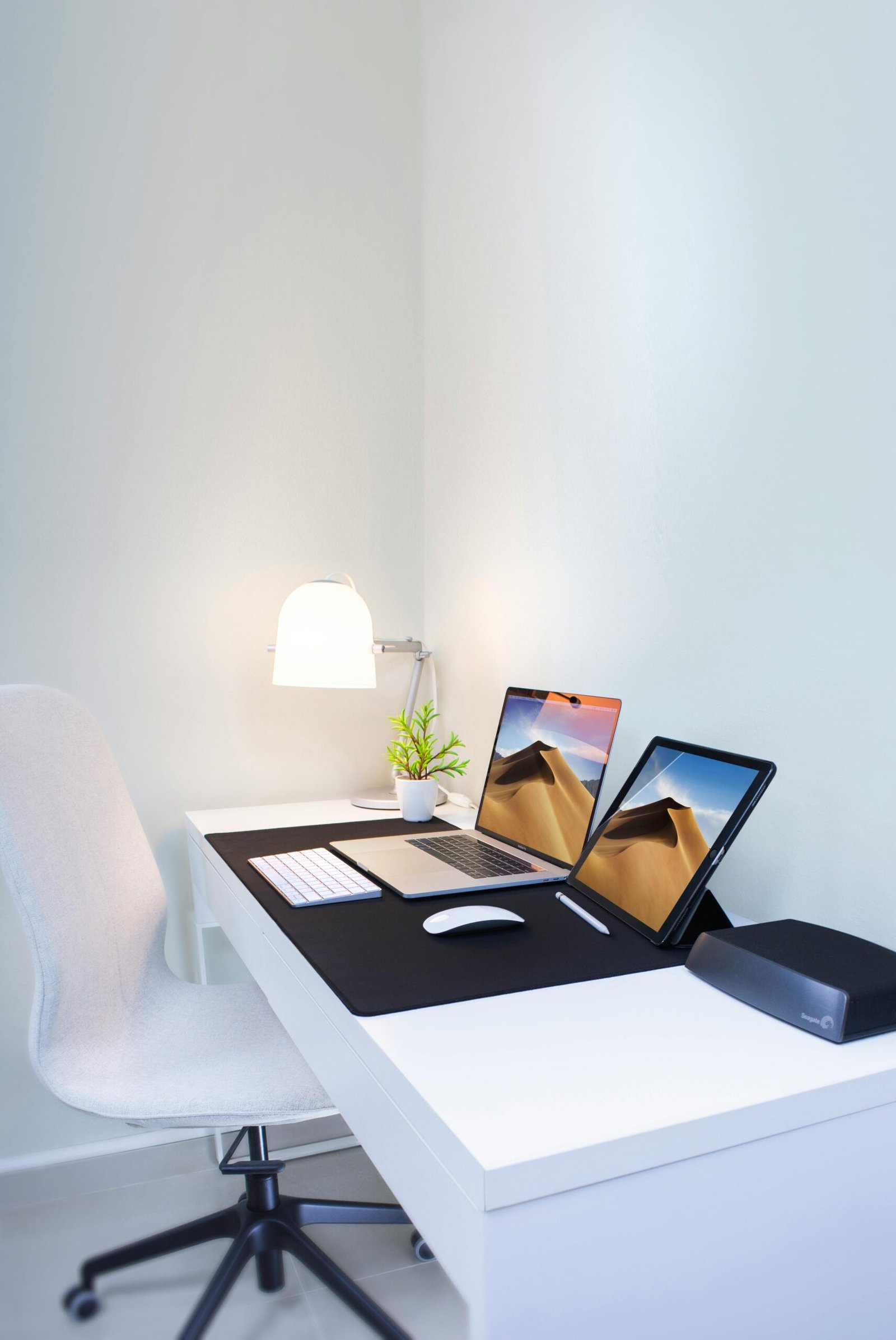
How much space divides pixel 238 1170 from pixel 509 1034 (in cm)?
93

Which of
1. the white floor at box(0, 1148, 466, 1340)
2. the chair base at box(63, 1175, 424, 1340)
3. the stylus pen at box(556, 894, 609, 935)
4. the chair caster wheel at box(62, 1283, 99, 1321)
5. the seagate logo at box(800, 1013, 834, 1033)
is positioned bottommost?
the white floor at box(0, 1148, 466, 1340)

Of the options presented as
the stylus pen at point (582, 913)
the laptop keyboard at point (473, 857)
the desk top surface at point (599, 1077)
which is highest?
the desk top surface at point (599, 1077)

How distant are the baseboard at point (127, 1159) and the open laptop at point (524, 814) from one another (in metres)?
0.72

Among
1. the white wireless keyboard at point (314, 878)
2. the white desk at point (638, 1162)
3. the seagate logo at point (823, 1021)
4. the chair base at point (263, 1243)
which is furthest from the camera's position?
the chair base at point (263, 1243)

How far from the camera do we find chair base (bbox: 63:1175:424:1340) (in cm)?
148

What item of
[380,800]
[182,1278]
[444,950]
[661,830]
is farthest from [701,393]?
[182,1278]

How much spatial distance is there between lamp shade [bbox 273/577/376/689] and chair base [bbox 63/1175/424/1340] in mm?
902

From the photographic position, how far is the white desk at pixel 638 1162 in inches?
24.4

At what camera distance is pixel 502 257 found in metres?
1.83

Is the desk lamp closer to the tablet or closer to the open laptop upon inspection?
the open laptop

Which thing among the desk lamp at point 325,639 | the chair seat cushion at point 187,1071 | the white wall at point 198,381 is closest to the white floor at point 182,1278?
the white wall at point 198,381

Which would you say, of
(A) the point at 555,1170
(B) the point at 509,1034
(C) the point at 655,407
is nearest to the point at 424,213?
(C) the point at 655,407

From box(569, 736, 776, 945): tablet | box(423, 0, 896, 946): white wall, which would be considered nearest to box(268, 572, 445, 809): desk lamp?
box(423, 0, 896, 946): white wall

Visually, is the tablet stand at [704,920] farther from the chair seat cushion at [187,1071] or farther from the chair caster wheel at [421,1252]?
the chair caster wheel at [421,1252]
